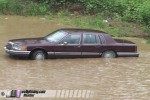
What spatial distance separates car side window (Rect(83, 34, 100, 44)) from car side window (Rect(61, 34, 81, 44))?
28 cm

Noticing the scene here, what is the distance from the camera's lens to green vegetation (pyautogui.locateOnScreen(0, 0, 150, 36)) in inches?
1064

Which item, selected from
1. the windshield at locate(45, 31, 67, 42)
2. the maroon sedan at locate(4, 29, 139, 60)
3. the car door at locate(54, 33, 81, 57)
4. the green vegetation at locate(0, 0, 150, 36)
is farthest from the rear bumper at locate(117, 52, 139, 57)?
the green vegetation at locate(0, 0, 150, 36)

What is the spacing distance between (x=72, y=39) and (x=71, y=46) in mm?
349

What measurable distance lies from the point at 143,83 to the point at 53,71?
10.8 ft

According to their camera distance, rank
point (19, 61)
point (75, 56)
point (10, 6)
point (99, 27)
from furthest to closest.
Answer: point (10, 6)
point (99, 27)
point (75, 56)
point (19, 61)

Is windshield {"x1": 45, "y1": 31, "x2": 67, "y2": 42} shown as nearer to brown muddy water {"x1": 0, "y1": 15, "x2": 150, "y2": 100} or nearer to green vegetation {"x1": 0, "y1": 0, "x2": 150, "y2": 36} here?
brown muddy water {"x1": 0, "y1": 15, "x2": 150, "y2": 100}

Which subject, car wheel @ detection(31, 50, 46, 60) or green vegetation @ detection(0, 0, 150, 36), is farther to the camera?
green vegetation @ detection(0, 0, 150, 36)

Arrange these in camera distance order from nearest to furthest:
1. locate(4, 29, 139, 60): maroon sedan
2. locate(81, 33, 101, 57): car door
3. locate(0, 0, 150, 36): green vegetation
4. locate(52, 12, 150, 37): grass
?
locate(4, 29, 139, 60): maroon sedan, locate(81, 33, 101, 57): car door, locate(52, 12, 150, 37): grass, locate(0, 0, 150, 36): green vegetation

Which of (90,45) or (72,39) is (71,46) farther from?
(90,45)

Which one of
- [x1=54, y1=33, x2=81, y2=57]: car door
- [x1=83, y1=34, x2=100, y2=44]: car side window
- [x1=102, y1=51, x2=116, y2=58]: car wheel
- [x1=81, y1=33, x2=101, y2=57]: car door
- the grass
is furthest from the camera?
the grass

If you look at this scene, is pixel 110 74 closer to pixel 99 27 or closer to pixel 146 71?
pixel 146 71

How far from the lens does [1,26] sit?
25406mm

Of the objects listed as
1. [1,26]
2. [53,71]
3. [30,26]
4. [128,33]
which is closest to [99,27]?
[128,33]

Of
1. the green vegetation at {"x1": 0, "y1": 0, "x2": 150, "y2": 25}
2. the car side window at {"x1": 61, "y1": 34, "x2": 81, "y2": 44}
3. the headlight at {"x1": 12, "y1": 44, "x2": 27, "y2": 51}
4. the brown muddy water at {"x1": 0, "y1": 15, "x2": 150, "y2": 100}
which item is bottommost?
the brown muddy water at {"x1": 0, "y1": 15, "x2": 150, "y2": 100}
